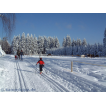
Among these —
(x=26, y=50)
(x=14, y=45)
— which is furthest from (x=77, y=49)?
(x=14, y=45)

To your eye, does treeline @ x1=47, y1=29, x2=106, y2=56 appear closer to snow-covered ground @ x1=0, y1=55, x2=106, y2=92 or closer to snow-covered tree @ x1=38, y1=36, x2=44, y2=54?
snow-covered tree @ x1=38, y1=36, x2=44, y2=54

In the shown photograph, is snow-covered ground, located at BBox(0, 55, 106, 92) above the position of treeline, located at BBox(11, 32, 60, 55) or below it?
below

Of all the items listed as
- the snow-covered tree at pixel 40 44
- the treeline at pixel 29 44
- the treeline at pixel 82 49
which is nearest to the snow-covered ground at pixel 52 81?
the treeline at pixel 82 49

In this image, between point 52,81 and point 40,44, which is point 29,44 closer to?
point 40,44

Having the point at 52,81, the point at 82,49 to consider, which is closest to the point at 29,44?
the point at 82,49

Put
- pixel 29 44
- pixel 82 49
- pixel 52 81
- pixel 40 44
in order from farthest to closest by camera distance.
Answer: pixel 40 44 < pixel 29 44 < pixel 82 49 < pixel 52 81

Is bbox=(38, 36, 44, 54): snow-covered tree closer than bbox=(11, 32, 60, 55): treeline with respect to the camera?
No

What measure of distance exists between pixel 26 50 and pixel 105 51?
48.1 m

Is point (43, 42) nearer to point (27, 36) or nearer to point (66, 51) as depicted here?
point (27, 36)

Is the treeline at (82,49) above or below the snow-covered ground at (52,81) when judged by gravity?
above

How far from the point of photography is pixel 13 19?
6.19 meters

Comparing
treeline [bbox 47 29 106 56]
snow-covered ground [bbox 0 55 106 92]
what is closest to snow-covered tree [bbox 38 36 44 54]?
treeline [bbox 47 29 106 56]

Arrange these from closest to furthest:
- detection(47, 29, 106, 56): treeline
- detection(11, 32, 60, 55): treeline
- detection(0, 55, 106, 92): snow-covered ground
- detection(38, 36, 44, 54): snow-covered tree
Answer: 1. detection(0, 55, 106, 92): snow-covered ground
2. detection(47, 29, 106, 56): treeline
3. detection(11, 32, 60, 55): treeline
4. detection(38, 36, 44, 54): snow-covered tree

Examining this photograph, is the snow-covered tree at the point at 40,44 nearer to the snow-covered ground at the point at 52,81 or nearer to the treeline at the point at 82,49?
the treeline at the point at 82,49
